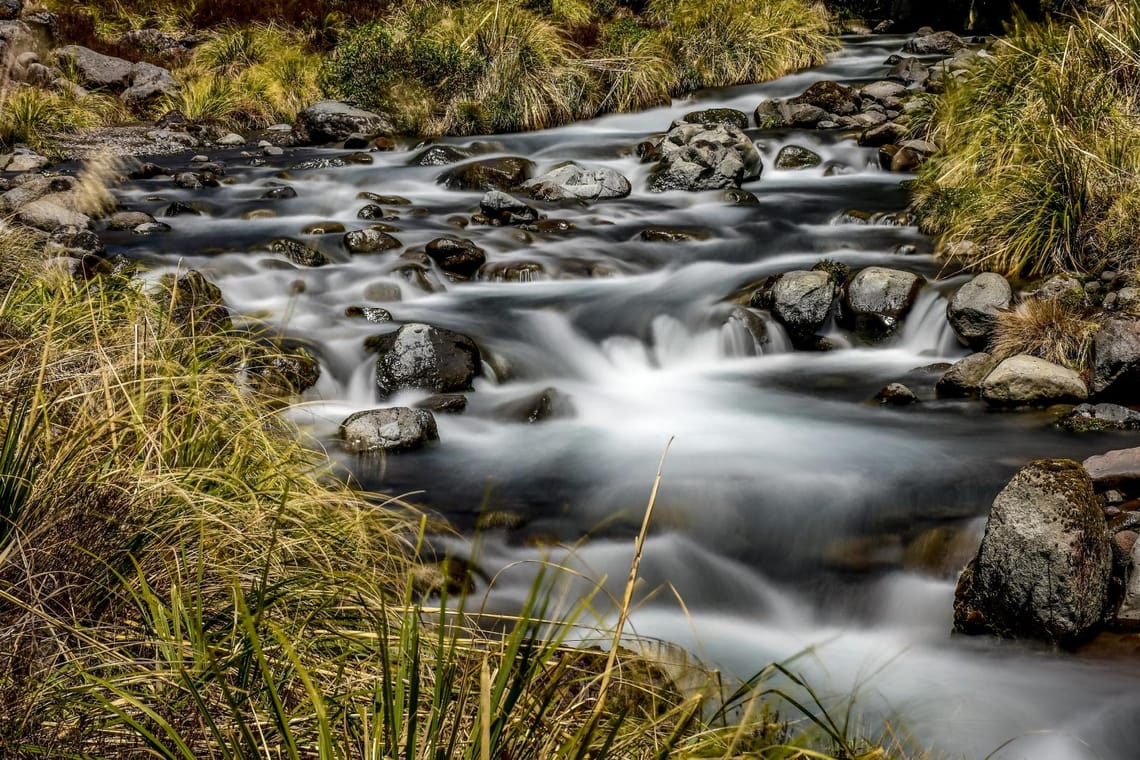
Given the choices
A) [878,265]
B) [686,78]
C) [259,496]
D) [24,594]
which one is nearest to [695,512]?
[259,496]

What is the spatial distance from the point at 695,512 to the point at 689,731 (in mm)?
2578

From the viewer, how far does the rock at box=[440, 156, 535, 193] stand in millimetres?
11664

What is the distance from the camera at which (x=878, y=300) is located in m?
7.19

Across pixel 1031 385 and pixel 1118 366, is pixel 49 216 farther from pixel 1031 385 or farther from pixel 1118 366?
pixel 1118 366

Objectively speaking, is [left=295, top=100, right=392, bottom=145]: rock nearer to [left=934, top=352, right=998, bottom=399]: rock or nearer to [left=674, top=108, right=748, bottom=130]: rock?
[left=674, top=108, right=748, bottom=130]: rock

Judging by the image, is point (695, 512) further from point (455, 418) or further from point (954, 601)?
point (455, 418)

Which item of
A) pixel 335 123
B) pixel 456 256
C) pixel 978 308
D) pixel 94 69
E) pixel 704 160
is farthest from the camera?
pixel 94 69

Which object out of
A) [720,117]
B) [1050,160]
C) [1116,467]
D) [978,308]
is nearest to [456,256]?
[978,308]

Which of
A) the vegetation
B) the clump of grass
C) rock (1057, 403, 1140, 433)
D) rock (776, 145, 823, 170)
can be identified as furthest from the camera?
rock (776, 145, 823, 170)

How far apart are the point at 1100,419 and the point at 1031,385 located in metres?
0.48

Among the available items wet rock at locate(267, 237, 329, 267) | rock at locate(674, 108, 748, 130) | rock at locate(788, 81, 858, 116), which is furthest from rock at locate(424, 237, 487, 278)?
rock at locate(788, 81, 858, 116)

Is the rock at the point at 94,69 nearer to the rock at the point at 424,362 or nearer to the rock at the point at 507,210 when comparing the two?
the rock at the point at 507,210

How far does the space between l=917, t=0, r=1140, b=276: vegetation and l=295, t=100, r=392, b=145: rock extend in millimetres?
8947

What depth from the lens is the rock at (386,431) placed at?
5.27 m
